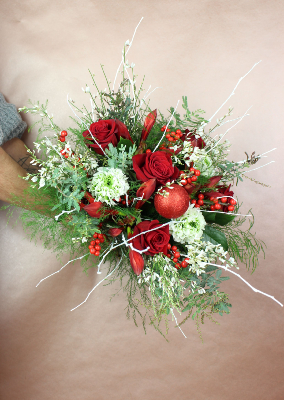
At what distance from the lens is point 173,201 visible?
543 mm

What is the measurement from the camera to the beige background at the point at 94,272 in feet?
3.33

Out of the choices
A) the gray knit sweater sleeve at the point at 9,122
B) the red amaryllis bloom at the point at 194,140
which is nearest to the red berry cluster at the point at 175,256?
the red amaryllis bloom at the point at 194,140

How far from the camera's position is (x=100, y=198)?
56cm

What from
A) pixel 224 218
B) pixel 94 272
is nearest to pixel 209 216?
pixel 224 218

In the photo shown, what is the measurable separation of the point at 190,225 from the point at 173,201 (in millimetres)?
103

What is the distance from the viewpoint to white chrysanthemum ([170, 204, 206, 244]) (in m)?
0.60

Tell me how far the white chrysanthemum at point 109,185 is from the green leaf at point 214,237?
249 millimetres

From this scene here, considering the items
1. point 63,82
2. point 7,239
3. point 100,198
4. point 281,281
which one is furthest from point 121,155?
point 281,281

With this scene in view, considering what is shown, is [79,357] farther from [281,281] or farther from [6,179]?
[281,281]

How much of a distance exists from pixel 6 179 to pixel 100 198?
1.20ft

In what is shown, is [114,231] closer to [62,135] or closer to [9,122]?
[62,135]

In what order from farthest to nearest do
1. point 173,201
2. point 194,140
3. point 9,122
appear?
1. point 9,122
2. point 194,140
3. point 173,201

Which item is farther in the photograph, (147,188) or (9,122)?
(9,122)

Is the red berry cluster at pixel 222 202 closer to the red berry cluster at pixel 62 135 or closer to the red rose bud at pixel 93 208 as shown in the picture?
the red rose bud at pixel 93 208
